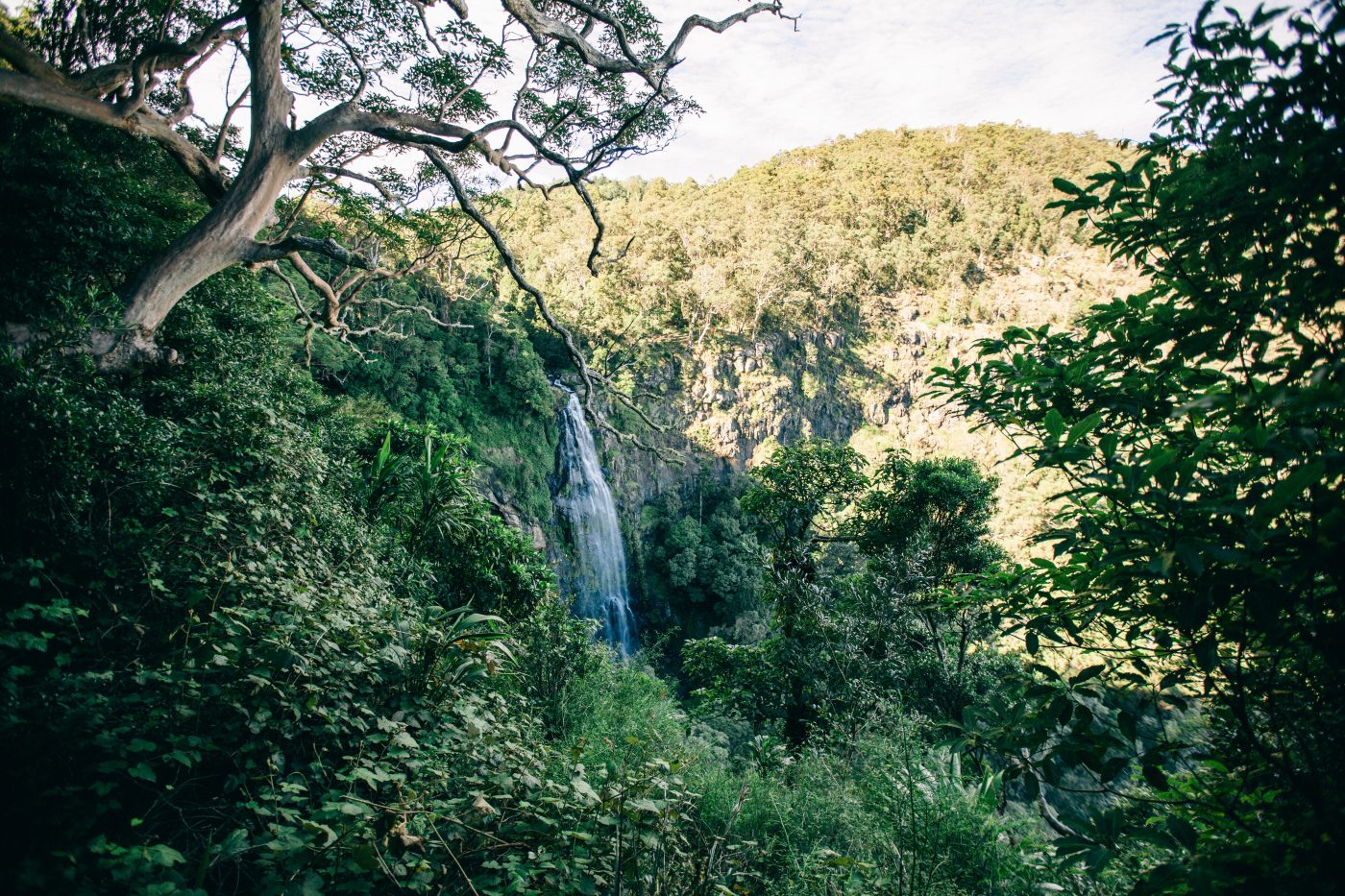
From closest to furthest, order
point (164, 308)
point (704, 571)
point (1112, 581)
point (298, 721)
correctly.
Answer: point (1112, 581) < point (298, 721) < point (164, 308) < point (704, 571)

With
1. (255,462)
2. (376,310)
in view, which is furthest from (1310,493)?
(376,310)

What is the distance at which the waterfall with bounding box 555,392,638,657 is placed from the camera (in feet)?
67.7

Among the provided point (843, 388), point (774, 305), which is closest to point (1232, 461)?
point (774, 305)

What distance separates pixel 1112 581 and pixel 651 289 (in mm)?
31075

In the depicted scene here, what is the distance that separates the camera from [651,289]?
30875 millimetres

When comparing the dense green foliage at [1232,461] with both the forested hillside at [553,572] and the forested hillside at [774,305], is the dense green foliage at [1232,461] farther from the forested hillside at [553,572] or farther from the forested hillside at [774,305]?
the forested hillside at [774,305]

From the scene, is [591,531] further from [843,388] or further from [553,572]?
[843,388]

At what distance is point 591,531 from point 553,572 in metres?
14.8

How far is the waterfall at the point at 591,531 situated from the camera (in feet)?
67.7

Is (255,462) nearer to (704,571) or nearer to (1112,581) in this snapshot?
(1112,581)

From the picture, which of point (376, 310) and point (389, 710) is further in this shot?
point (376, 310)

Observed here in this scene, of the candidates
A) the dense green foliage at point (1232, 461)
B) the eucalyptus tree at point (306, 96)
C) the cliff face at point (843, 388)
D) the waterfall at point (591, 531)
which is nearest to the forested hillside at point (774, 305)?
the cliff face at point (843, 388)

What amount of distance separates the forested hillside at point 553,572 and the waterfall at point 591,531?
1101cm

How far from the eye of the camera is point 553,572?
288 inches
